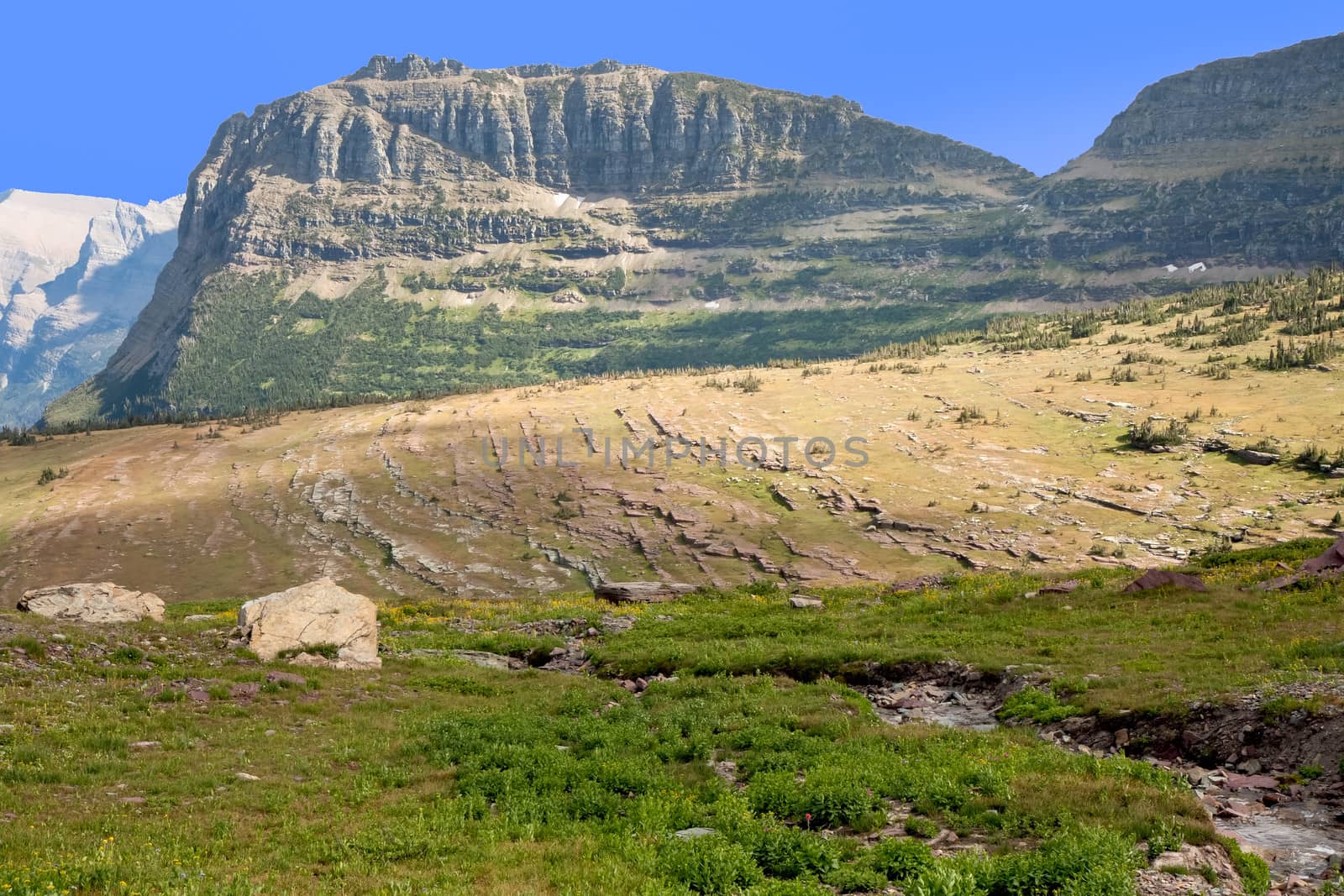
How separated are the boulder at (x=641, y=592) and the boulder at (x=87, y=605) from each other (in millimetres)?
19105

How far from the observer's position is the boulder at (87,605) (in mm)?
28539

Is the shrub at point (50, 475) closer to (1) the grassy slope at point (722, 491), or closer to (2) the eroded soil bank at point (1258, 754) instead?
(1) the grassy slope at point (722, 491)

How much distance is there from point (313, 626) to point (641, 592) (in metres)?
16.8

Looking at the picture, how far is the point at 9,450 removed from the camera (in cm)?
10550

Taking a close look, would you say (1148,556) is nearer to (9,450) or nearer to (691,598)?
(691,598)

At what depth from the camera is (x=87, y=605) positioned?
29.2 m

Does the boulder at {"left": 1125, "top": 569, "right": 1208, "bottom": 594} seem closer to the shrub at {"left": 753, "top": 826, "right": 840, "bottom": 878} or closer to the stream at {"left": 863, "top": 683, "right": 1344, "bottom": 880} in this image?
the stream at {"left": 863, "top": 683, "right": 1344, "bottom": 880}

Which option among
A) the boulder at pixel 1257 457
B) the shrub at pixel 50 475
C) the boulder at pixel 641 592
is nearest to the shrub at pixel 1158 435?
the boulder at pixel 1257 457

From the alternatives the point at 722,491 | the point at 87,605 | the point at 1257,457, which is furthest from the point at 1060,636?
the point at 1257,457

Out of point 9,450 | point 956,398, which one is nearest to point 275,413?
point 9,450

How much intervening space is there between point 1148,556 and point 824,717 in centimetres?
3397

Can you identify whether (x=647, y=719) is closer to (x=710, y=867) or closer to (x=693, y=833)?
(x=693, y=833)

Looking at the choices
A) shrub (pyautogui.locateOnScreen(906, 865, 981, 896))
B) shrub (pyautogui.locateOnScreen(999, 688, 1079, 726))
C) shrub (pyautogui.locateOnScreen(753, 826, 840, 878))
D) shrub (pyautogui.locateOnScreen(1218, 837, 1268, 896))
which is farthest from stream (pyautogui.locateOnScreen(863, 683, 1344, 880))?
shrub (pyautogui.locateOnScreen(753, 826, 840, 878))

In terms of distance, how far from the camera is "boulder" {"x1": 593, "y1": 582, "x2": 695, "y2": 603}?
39.2 meters
